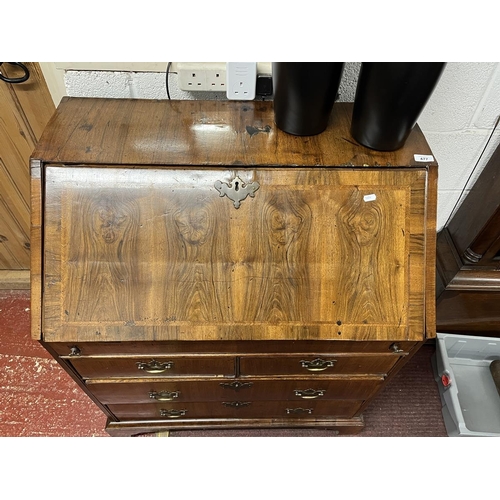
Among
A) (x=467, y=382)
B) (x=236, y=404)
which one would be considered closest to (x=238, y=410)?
(x=236, y=404)

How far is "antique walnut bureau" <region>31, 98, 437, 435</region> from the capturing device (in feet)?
2.77

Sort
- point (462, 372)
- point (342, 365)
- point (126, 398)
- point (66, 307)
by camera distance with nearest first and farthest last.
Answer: point (66, 307), point (342, 365), point (126, 398), point (462, 372)

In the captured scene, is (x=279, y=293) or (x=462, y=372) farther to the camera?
(x=462, y=372)

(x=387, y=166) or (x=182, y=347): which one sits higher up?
(x=387, y=166)

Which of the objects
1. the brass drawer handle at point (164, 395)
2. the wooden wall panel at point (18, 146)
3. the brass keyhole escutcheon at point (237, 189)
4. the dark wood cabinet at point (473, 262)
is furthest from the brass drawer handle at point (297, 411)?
the wooden wall panel at point (18, 146)

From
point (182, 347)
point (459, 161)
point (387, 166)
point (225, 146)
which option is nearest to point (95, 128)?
point (225, 146)

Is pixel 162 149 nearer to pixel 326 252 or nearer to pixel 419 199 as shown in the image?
pixel 326 252

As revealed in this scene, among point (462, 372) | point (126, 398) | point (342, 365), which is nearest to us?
point (342, 365)

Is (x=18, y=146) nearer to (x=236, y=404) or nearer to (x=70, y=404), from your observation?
(x=70, y=404)

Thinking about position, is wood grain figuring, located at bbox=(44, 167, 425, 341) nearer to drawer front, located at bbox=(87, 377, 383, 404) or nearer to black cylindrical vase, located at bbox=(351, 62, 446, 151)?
black cylindrical vase, located at bbox=(351, 62, 446, 151)

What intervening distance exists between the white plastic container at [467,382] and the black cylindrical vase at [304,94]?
1.03 meters

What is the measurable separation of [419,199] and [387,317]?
267 millimetres

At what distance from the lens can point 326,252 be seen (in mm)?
865

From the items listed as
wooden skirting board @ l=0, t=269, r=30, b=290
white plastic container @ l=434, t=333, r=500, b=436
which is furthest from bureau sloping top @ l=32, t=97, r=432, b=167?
wooden skirting board @ l=0, t=269, r=30, b=290
